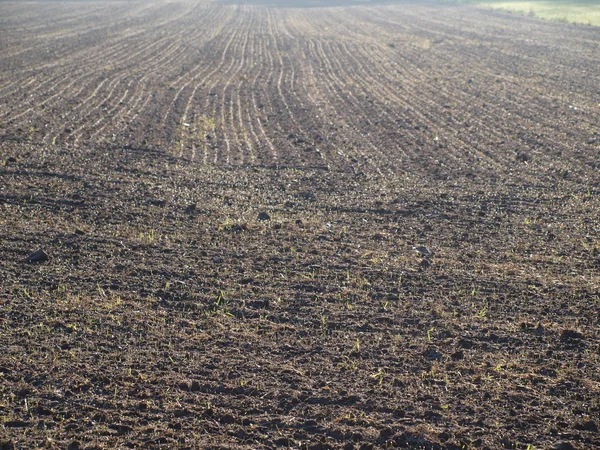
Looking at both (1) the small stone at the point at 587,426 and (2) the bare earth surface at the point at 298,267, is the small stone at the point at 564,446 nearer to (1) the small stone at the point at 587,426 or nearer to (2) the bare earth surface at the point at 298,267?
(2) the bare earth surface at the point at 298,267

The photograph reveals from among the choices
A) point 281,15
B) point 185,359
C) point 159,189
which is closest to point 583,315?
point 185,359

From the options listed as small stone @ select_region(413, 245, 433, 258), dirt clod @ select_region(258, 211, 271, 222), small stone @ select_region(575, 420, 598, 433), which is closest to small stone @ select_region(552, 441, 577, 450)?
small stone @ select_region(575, 420, 598, 433)

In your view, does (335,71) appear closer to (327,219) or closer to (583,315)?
(327,219)

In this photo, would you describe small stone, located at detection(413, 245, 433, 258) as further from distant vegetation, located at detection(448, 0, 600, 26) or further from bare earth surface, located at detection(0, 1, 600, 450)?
distant vegetation, located at detection(448, 0, 600, 26)

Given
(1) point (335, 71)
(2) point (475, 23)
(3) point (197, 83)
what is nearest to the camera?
(3) point (197, 83)

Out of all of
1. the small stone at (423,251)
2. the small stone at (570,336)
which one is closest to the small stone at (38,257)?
the small stone at (423,251)

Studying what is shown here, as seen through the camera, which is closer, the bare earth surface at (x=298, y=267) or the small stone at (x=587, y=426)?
the small stone at (x=587, y=426)
